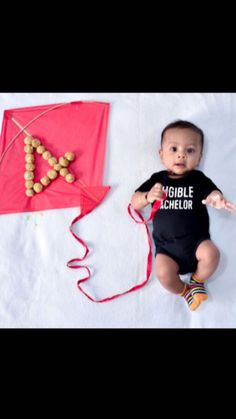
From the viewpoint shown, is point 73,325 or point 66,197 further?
point 66,197

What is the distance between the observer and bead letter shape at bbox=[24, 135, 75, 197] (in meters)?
1.47

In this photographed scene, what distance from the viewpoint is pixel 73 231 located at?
1448 millimetres

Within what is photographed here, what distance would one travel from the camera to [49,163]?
1495 millimetres

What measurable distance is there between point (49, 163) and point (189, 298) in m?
0.70

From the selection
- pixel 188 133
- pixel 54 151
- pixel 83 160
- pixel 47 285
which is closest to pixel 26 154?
pixel 54 151

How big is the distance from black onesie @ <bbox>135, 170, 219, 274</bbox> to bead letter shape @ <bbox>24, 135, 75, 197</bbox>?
36 cm

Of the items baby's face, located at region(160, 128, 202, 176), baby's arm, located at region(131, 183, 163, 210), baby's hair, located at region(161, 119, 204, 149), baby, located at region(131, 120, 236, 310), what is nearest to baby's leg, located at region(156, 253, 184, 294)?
baby, located at region(131, 120, 236, 310)

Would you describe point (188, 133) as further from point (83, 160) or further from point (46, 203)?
point (46, 203)

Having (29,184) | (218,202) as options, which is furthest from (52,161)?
(218,202)

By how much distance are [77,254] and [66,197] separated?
0.22m

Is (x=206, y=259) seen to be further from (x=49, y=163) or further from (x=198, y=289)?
(x=49, y=163)

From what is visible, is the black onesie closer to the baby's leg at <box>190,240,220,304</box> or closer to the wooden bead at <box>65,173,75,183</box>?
the baby's leg at <box>190,240,220,304</box>

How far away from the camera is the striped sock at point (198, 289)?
1.33 meters

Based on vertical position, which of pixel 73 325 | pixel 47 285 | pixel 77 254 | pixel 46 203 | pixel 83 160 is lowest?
pixel 73 325
